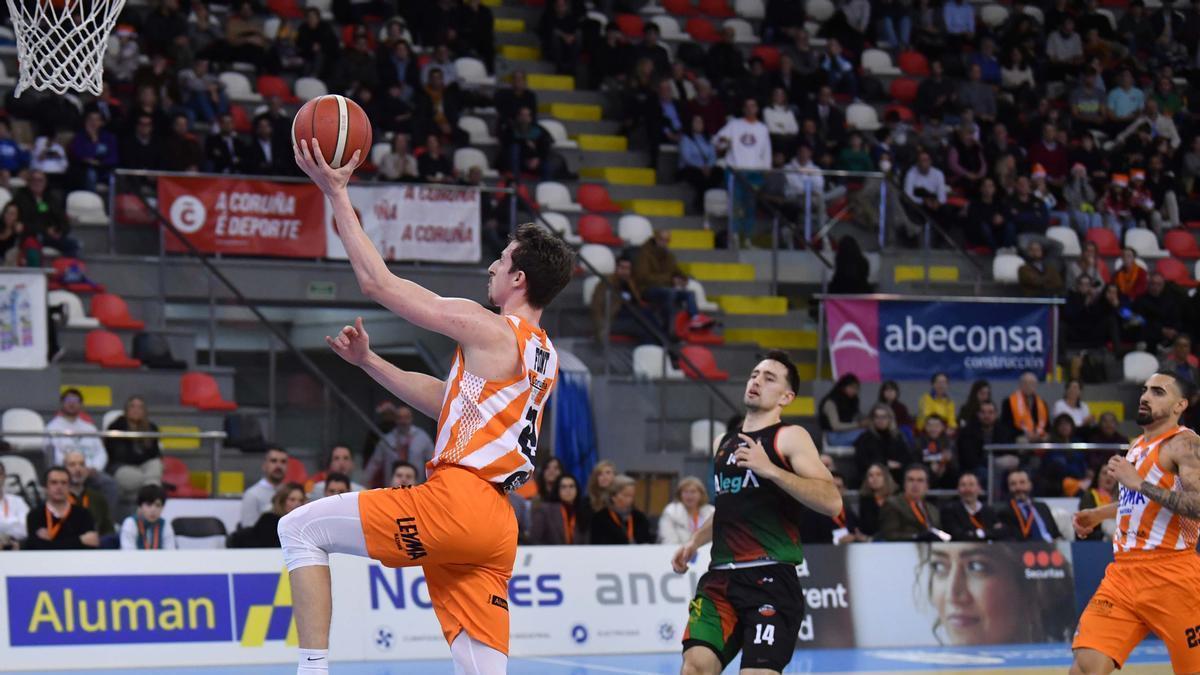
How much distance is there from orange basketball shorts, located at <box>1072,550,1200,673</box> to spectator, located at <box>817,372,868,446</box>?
9442 millimetres

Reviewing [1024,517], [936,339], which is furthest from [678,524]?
[936,339]

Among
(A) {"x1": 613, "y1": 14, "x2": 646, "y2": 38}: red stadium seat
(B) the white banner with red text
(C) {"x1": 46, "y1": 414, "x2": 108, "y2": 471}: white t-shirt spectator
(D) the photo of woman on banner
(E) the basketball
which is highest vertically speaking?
(A) {"x1": 613, "y1": 14, "x2": 646, "y2": 38}: red stadium seat

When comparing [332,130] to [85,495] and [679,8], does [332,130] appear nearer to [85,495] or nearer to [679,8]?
[85,495]

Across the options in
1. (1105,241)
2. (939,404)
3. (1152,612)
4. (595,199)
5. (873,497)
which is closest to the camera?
(1152,612)

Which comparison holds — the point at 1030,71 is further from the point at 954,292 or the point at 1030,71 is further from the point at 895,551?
the point at 895,551

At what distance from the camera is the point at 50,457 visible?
14656mm

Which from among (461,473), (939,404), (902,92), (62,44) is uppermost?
(902,92)

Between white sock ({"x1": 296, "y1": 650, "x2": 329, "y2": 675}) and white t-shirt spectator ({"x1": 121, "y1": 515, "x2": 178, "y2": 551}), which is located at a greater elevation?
white sock ({"x1": 296, "y1": 650, "x2": 329, "y2": 675})

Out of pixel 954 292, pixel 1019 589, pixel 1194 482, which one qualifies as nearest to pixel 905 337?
pixel 954 292

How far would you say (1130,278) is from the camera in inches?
875

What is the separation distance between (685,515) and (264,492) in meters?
3.70

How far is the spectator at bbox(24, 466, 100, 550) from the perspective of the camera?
1316 centimetres

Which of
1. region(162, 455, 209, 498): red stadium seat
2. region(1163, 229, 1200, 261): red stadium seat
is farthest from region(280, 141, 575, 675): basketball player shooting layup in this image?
region(1163, 229, 1200, 261): red stadium seat

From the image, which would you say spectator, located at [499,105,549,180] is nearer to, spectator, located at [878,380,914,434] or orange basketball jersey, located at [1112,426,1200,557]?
spectator, located at [878,380,914,434]
